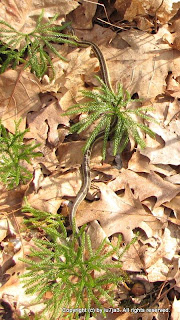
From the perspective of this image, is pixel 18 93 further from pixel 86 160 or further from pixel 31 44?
pixel 86 160

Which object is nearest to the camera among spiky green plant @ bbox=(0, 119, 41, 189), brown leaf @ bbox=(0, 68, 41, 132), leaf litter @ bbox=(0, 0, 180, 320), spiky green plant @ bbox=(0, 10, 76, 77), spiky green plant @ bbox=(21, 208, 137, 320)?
spiky green plant @ bbox=(21, 208, 137, 320)

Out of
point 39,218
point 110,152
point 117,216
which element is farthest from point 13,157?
point 117,216

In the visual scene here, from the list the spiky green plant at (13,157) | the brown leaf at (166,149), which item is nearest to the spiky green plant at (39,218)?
the spiky green plant at (13,157)

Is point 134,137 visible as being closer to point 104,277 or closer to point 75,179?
point 75,179

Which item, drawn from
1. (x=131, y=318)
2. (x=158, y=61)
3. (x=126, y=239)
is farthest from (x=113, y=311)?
(x=158, y=61)

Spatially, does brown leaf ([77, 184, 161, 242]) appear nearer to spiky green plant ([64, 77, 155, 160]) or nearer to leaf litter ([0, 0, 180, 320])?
leaf litter ([0, 0, 180, 320])

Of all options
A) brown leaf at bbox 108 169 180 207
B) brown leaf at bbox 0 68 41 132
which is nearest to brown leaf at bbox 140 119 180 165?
brown leaf at bbox 108 169 180 207
